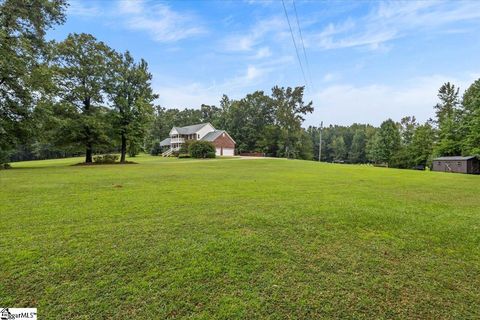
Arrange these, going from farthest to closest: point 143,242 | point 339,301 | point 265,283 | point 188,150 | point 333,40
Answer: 1. point 188,150
2. point 333,40
3. point 143,242
4. point 265,283
5. point 339,301

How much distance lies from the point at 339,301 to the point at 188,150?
40052 mm

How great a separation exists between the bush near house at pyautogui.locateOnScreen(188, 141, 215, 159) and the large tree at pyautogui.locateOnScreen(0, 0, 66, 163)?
70.5 feet

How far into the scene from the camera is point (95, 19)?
14.4m

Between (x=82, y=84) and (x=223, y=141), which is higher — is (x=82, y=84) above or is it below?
above

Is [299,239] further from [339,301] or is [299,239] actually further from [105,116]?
[105,116]

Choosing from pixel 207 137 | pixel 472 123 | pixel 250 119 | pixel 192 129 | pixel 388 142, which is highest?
pixel 250 119

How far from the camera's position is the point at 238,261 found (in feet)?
11.6

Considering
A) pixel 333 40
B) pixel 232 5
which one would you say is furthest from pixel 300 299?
pixel 333 40

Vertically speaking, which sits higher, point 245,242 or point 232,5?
point 232,5

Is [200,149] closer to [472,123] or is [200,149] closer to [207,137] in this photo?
[207,137]

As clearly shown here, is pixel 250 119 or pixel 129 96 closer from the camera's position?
pixel 129 96
